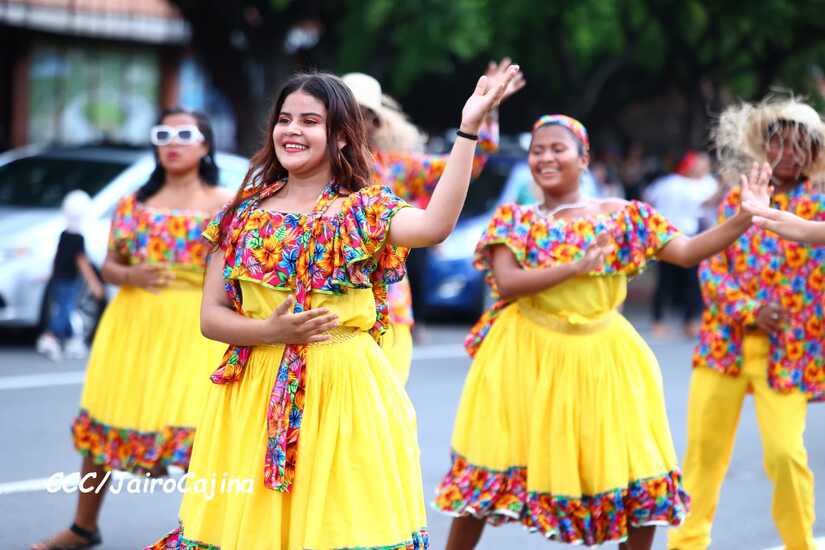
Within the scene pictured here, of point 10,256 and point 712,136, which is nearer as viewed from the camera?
point 712,136

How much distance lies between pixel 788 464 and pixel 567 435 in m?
1.02

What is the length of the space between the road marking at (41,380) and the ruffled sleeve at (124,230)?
427 cm

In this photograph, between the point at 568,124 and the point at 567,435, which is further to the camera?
the point at 568,124

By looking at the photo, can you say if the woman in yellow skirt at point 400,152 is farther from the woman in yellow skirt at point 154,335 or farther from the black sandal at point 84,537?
the black sandal at point 84,537

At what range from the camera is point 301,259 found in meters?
3.97

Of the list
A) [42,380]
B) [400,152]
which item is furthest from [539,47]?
[400,152]

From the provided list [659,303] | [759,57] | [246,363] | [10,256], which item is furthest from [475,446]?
[759,57]

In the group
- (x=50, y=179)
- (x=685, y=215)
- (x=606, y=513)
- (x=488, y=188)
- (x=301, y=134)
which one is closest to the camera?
(x=301, y=134)

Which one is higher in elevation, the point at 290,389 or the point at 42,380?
the point at 290,389

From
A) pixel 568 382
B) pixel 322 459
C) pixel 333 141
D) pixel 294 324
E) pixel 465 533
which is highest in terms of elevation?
pixel 333 141

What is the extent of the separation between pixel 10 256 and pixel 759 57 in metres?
13.6

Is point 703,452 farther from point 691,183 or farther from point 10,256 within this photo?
point 691,183

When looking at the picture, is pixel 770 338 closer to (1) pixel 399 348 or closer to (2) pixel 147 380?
(1) pixel 399 348

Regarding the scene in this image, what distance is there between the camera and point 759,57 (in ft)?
70.0
